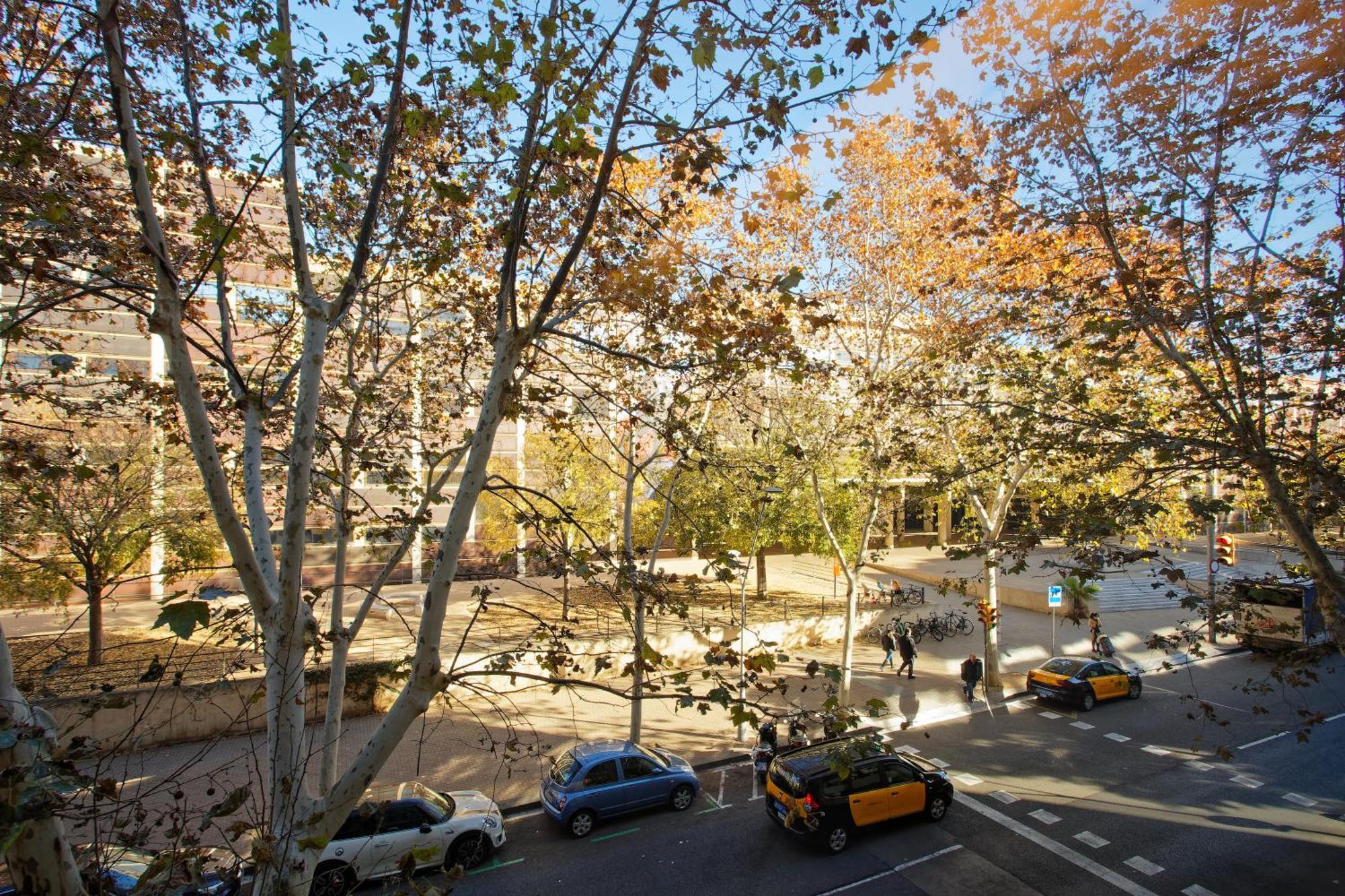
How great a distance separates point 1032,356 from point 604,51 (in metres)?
7.16

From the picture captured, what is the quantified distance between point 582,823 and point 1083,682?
1208 centimetres

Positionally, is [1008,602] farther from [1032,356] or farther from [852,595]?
[1032,356]

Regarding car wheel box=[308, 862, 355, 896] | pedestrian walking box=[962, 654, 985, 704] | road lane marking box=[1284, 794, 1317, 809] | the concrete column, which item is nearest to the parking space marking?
car wheel box=[308, 862, 355, 896]

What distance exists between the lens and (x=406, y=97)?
501cm

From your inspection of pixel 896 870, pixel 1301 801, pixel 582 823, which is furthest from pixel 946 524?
pixel 582 823

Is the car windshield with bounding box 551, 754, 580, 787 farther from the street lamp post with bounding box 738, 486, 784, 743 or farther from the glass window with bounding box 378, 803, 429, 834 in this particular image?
the street lamp post with bounding box 738, 486, 784, 743

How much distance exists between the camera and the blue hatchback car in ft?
32.8

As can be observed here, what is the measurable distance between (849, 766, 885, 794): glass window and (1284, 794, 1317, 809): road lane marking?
7.06m

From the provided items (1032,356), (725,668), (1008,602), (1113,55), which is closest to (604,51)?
(1113,55)

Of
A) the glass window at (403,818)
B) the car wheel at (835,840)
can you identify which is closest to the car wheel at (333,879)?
the glass window at (403,818)

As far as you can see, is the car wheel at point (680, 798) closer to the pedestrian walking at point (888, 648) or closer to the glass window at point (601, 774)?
the glass window at point (601, 774)

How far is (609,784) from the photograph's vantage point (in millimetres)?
10289

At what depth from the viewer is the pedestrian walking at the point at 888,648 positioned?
18078 millimetres

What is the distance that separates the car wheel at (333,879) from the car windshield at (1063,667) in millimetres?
15105
